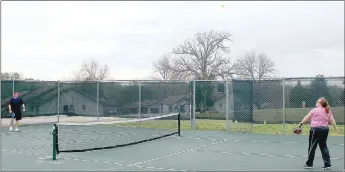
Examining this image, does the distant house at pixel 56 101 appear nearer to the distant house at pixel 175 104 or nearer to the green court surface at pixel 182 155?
the distant house at pixel 175 104

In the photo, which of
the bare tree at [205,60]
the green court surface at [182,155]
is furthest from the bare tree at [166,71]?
the green court surface at [182,155]

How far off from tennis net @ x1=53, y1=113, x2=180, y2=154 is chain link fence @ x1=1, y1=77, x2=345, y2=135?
2.43ft

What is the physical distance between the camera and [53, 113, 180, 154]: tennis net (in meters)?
12.1

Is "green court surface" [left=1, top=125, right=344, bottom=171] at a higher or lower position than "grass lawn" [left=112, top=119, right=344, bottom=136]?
lower

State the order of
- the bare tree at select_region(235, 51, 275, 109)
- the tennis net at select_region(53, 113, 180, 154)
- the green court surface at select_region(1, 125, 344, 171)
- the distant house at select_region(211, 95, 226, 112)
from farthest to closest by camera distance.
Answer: the bare tree at select_region(235, 51, 275, 109) → the distant house at select_region(211, 95, 226, 112) → the tennis net at select_region(53, 113, 180, 154) → the green court surface at select_region(1, 125, 344, 171)

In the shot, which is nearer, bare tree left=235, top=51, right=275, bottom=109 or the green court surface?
the green court surface

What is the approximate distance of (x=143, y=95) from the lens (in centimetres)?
1923

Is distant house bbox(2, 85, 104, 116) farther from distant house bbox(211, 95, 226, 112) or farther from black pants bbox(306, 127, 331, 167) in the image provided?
black pants bbox(306, 127, 331, 167)

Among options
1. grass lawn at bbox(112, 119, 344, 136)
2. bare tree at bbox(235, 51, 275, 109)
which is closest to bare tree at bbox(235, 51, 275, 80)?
bare tree at bbox(235, 51, 275, 109)

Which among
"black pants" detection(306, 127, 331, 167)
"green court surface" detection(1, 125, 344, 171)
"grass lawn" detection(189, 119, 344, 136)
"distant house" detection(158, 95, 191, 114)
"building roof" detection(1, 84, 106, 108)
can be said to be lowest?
"green court surface" detection(1, 125, 344, 171)

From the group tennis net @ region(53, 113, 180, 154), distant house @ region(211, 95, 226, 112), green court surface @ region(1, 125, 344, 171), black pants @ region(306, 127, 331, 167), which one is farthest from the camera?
distant house @ region(211, 95, 226, 112)

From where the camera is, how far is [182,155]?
1080 centimetres

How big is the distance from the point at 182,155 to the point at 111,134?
18.9ft

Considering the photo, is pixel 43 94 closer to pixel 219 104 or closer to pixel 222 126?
pixel 219 104
